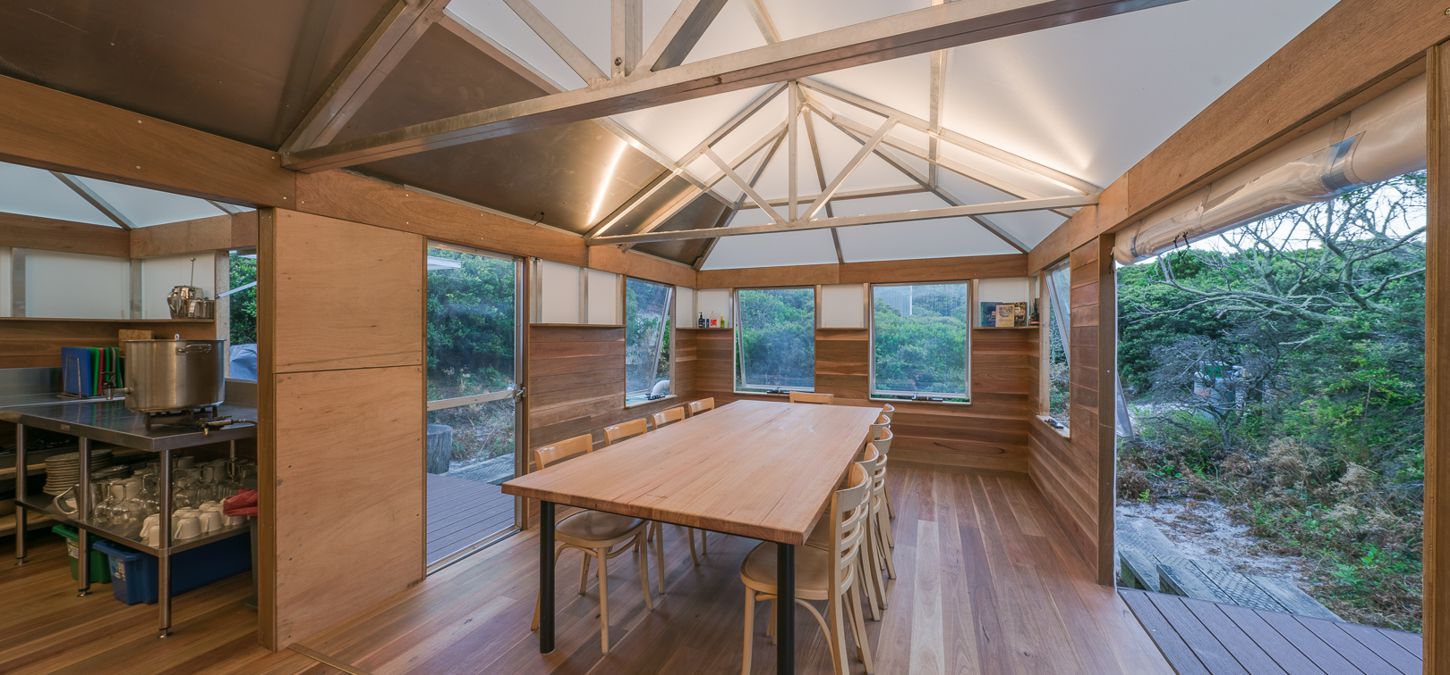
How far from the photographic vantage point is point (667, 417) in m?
3.72

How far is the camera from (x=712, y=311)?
6.36 m

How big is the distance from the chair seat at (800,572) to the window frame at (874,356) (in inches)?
146

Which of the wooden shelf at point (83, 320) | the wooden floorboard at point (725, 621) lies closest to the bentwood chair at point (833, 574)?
the wooden floorboard at point (725, 621)

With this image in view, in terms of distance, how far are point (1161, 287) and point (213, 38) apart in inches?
234

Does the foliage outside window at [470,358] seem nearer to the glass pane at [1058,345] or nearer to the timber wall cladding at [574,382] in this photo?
the timber wall cladding at [574,382]

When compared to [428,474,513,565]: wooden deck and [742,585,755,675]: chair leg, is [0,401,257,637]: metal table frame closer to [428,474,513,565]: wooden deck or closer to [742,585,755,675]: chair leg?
[428,474,513,565]: wooden deck

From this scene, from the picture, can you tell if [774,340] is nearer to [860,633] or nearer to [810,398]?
[810,398]

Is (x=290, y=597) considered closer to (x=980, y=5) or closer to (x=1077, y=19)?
(x=980, y=5)

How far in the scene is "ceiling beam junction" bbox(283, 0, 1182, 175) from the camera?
1.18m

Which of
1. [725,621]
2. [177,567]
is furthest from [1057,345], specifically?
[177,567]

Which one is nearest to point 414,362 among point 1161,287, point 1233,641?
point 1233,641

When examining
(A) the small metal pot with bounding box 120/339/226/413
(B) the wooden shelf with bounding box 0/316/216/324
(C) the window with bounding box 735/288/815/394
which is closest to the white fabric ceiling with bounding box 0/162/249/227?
(B) the wooden shelf with bounding box 0/316/216/324

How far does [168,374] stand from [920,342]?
5990 mm

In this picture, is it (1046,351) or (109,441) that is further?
(1046,351)
